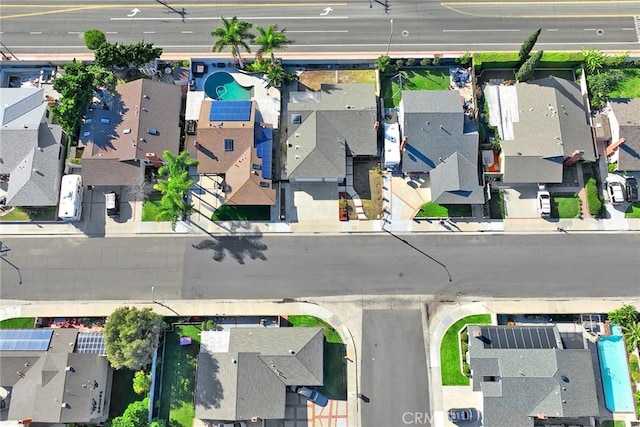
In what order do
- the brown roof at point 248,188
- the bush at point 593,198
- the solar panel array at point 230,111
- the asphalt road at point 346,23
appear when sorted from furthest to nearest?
the asphalt road at point 346,23 < the solar panel array at point 230,111 < the bush at point 593,198 < the brown roof at point 248,188

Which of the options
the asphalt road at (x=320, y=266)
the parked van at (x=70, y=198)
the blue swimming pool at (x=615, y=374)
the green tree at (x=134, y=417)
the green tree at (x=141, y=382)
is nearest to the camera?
the green tree at (x=134, y=417)

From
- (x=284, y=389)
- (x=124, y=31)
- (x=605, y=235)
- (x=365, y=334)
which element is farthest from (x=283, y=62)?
(x=605, y=235)

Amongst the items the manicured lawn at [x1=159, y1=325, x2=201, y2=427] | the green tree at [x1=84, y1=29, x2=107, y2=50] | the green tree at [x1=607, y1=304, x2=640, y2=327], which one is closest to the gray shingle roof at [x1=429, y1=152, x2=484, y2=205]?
the green tree at [x1=607, y1=304, x2=640, y2=327]

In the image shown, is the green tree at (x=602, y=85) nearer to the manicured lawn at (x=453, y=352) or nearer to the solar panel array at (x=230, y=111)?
the manicured lawn at (x=453, y=352)

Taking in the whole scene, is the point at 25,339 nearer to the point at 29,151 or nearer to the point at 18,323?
the point at 18,323

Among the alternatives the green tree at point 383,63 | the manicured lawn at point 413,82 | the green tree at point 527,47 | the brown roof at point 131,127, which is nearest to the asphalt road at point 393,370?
the manicured lawn at point 413,82

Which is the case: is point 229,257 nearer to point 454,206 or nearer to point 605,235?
point 454,206
